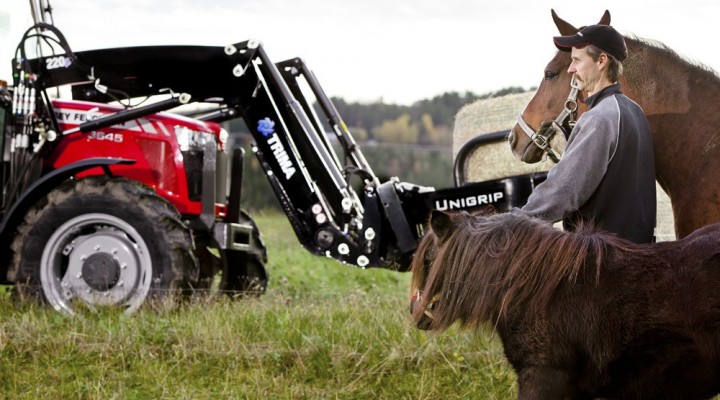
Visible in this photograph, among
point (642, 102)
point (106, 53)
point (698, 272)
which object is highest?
point (106, 53)

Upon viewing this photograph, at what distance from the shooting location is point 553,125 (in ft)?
15.2

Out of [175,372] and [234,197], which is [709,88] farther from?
[234,197]

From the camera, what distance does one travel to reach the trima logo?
7293 mm

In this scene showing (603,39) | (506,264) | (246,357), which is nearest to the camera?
(506,264)

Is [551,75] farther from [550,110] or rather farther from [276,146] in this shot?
[276,146]

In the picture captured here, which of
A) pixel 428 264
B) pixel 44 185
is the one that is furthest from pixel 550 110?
pixel 44 185

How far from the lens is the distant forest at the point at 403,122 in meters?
30.8

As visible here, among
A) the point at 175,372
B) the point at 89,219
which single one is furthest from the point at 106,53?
the point at 175,372

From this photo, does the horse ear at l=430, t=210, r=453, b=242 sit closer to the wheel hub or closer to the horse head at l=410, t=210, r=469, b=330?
the horse head at l=410, t=210, r=469, b=330

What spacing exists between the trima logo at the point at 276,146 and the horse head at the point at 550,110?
8.97 feet

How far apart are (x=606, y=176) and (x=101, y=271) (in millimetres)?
4037

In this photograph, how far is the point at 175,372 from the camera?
5535 mm

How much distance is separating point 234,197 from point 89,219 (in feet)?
4.29

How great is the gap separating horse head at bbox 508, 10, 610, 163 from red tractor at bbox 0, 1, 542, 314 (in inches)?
65.1
